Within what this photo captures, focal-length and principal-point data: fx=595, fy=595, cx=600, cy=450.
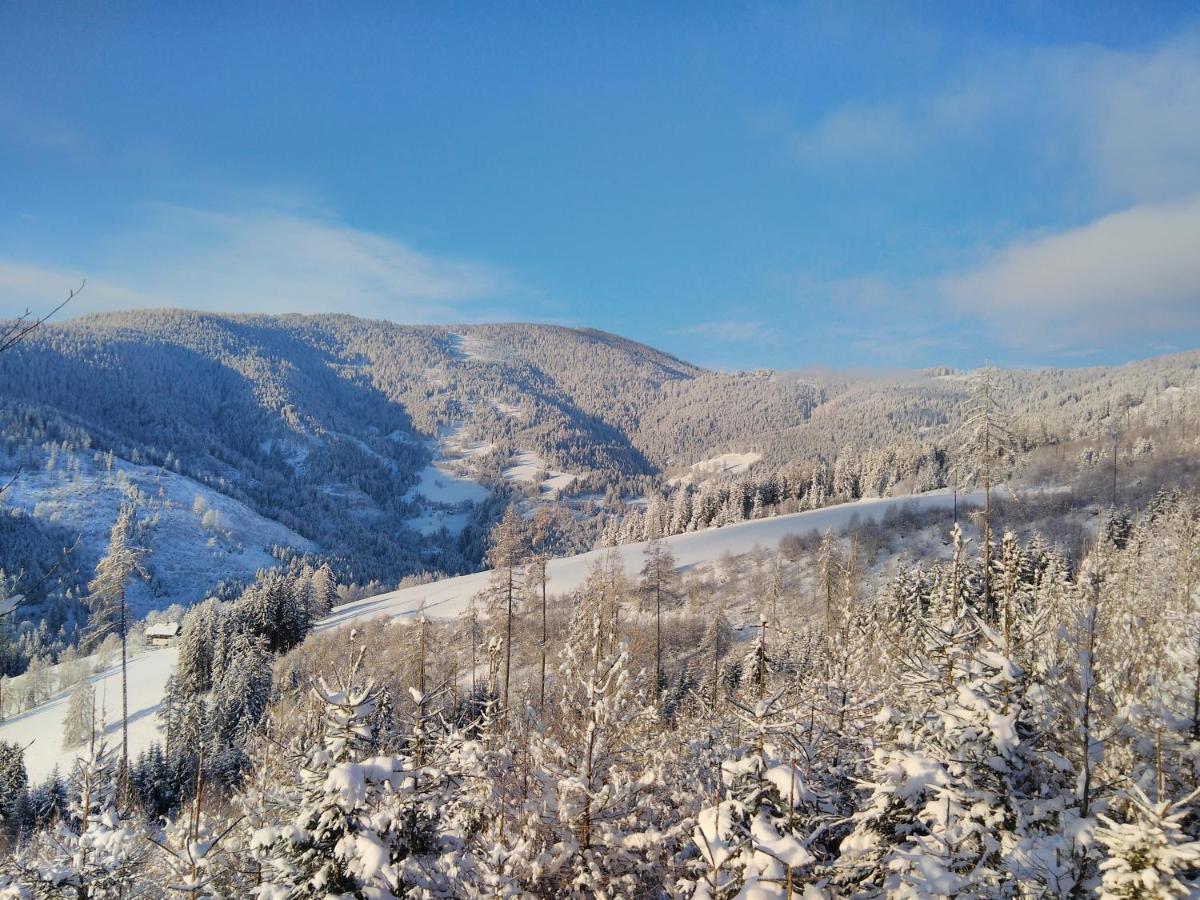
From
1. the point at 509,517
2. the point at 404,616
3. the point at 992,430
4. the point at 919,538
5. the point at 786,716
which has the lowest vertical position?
the point at 404,616

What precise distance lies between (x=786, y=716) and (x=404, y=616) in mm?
64992

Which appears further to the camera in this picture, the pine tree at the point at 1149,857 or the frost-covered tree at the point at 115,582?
the frost-covered tree at the point at 115,582

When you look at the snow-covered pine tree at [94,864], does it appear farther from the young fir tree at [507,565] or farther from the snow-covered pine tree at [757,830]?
the young fir tree at [507,565]

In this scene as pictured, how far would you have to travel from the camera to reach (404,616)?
66.8 m

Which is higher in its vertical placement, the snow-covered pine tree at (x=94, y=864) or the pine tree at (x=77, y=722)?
the snow-covered pine tree at (x=94, y=864)

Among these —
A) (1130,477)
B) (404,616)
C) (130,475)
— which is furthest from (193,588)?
(1130,477)

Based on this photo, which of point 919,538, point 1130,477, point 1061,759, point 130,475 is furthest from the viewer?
point 130,475

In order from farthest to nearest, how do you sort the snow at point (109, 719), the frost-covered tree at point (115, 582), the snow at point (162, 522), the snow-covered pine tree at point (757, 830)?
the snow at point (162, 522) < the snow at point (109, 719) < the frost-covered tree at point (115, 582) < the snow-covered pine tree at point (757, 830)

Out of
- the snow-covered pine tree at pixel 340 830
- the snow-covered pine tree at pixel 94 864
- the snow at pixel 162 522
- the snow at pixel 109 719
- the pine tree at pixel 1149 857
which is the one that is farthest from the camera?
the snow at pixel 162 522

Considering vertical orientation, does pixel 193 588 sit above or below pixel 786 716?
below

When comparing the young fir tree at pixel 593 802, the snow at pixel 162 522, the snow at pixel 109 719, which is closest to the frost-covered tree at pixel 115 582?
the snow at pixel 109 719

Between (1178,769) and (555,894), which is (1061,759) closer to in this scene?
(1178,769)

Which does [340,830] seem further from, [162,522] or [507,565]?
[162,522]

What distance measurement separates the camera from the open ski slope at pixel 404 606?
5072 centimetres
